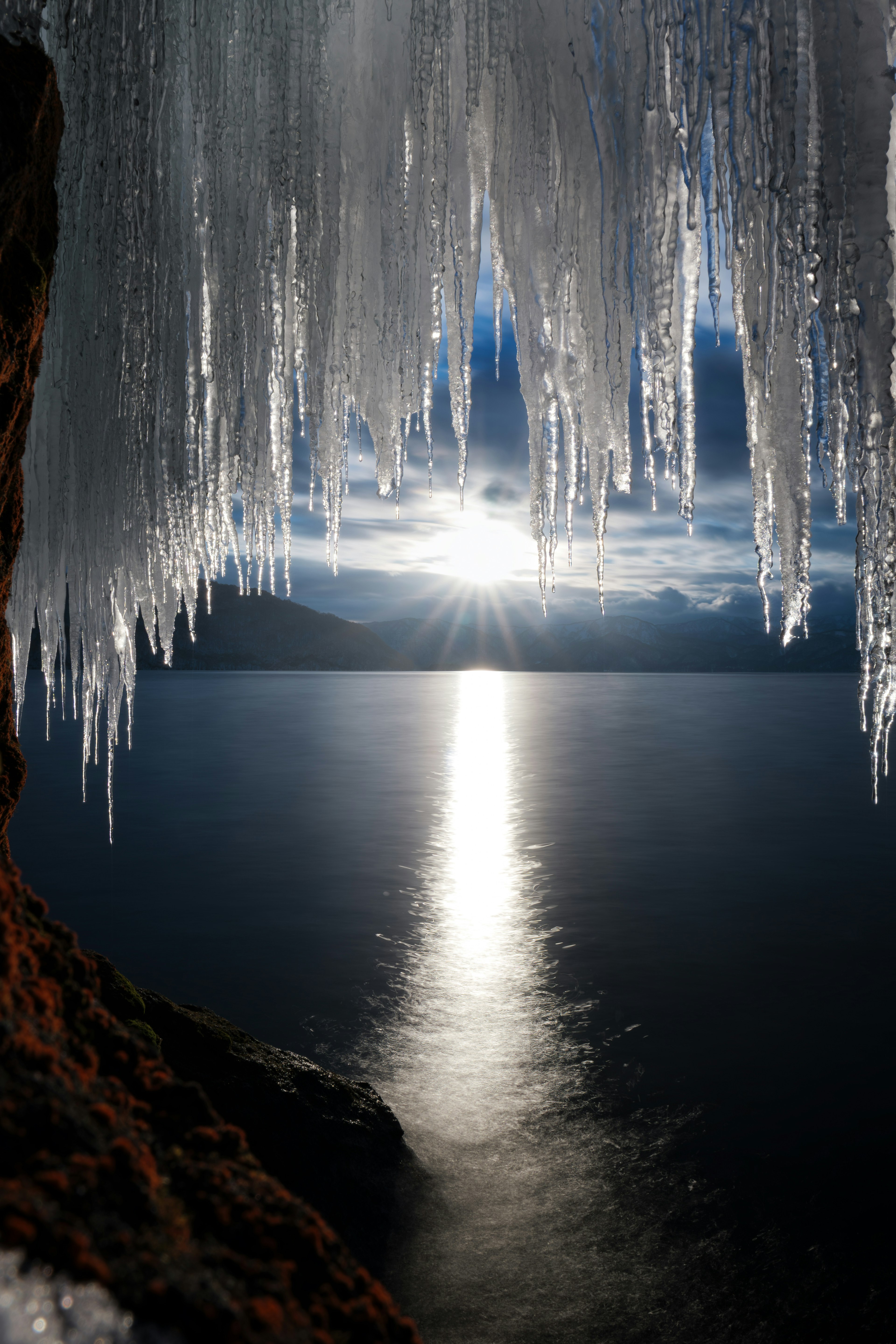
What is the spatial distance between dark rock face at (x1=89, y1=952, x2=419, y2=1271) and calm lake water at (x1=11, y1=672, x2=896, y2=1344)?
1.46 ft

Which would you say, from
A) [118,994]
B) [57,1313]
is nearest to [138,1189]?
[57,1313]

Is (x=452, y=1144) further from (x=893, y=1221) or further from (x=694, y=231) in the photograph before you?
(x=694, y=231)

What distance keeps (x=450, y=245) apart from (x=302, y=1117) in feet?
17.7

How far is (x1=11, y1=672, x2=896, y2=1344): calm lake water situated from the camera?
589 cm

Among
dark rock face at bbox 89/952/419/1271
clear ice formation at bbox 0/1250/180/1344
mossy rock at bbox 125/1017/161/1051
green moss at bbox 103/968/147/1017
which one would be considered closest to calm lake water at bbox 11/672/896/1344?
dark rock face at bbox 89/952/419/1271

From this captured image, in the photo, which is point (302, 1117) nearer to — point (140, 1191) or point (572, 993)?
point (140, 1191)

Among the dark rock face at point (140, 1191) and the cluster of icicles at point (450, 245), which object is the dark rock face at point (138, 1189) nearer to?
the dark rock face at point (140, 1191)

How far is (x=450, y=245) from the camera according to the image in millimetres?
3004

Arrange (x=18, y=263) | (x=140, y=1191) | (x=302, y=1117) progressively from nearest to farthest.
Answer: (x=140, y=1191), (x=18, y=263), (x=302, y=1117)

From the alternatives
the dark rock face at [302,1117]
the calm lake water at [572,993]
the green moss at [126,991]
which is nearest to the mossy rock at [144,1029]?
the green moss at [126,991]

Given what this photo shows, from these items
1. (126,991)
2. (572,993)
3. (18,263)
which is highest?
(18,263)

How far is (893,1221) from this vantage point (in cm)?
642

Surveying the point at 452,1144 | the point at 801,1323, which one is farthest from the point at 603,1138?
the point at 801,1323

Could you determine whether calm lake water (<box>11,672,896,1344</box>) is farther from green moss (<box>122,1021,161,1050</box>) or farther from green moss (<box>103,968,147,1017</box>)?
green moss (<box>122,1021,161,1050</box>)
